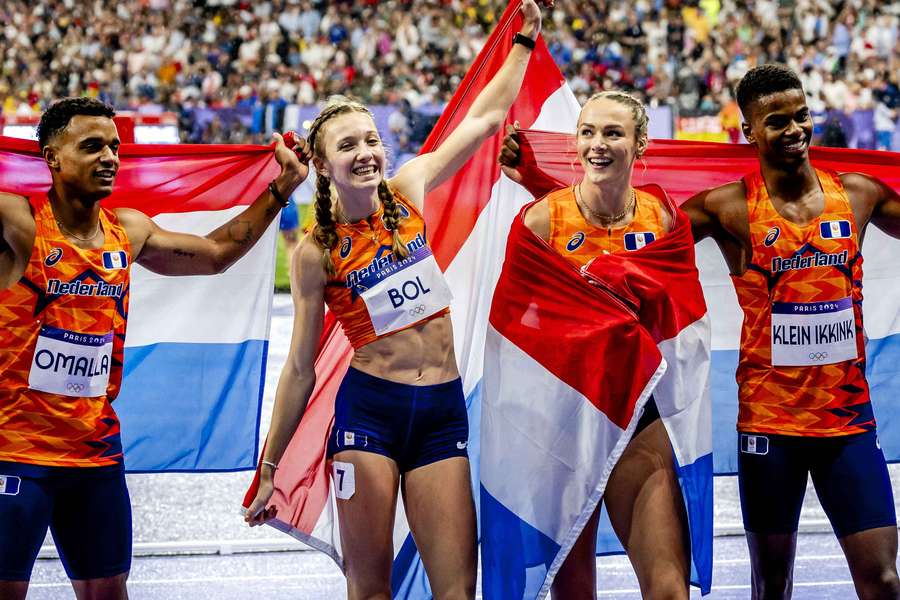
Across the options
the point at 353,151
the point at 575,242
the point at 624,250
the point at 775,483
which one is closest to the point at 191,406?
the point at 353,151

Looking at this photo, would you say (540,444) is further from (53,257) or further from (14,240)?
(14,240)

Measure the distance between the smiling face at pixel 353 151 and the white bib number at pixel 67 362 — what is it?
89cm

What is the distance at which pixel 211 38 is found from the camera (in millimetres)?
20438

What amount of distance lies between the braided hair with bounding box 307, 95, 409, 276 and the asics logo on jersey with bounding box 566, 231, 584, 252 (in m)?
0.52

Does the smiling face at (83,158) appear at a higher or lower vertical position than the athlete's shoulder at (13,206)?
higher

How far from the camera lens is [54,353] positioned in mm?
3543

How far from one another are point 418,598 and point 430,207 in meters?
1.50

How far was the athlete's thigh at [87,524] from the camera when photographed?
3.55m

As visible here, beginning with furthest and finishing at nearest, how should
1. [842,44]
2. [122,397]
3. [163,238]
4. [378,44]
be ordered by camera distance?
[378,44] → [842,44] → [122,397] → [163,238]

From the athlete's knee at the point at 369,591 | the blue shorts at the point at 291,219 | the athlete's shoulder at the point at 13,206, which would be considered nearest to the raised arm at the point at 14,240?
the athlete's shoulder at the point at 13,206

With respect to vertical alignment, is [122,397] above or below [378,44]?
below

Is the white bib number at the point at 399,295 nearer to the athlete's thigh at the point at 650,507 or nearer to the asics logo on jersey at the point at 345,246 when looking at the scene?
the asics logo on jersey at the point at 345,246

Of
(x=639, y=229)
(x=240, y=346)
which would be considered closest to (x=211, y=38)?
(x=240, y=346)

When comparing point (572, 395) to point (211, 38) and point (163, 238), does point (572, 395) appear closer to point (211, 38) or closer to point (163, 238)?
point (163, 238)
